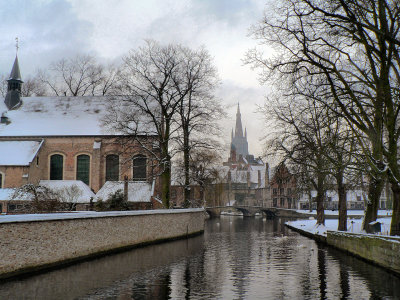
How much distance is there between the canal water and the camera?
36.1 feet

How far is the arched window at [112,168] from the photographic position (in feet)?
134

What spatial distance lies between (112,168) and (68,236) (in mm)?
24851

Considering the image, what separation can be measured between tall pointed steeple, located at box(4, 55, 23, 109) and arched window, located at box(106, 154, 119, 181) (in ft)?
38.8

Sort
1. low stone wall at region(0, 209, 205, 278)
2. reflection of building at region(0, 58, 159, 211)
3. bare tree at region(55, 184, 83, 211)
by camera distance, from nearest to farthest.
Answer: low stone wall at region(0, 209, 205, 278)
bare tree at region(55, 184, 83, 211)
reflection of building at region(0, 58, 159, 211)

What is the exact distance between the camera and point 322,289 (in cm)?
1177

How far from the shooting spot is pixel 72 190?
1358 inches

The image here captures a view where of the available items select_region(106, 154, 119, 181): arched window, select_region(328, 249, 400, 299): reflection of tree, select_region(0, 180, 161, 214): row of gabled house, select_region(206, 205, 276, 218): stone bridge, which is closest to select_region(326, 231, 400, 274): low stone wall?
select_region(328, 249, 400, 299): reflection of tree

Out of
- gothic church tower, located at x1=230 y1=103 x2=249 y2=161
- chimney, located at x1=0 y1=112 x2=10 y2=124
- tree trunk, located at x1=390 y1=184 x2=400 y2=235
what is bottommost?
tree trunk, located at x1=390 y1=184 x2=400 y2=235

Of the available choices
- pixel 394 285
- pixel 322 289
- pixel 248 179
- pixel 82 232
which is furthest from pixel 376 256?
pixel 248 179

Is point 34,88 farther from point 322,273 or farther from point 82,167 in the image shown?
point 322,273

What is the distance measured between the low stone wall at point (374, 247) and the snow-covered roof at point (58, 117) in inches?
931

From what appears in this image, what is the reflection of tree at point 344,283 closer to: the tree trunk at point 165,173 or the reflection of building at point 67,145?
the tree trunk at point 165,173

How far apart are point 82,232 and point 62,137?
25257 mm

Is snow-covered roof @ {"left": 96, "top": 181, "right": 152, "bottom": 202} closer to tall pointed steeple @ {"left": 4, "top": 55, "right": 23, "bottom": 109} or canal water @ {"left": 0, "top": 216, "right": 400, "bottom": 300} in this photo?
tall pointed steeple @ {"left": 4, "top": 55, "right": 23, "bottom": 109}
